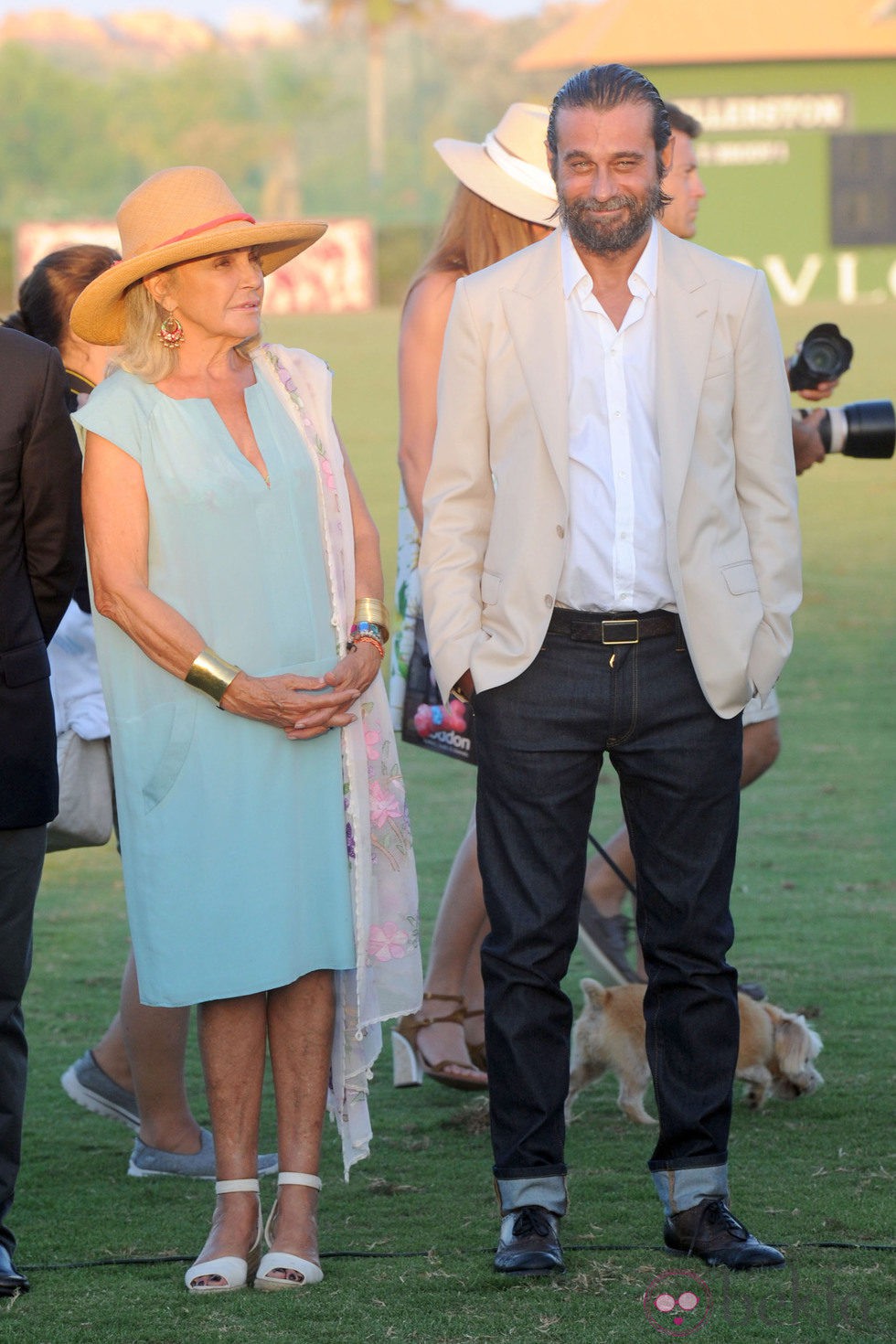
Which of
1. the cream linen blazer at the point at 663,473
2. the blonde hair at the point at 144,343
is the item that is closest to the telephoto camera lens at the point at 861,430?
the cream linen blazer at the point at 663,473

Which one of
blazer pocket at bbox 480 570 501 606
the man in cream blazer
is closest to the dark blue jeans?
the man in cream blazer

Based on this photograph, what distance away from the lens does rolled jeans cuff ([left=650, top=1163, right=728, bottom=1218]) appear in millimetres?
3320

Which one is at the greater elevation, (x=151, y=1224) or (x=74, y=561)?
(x=74, y=561)

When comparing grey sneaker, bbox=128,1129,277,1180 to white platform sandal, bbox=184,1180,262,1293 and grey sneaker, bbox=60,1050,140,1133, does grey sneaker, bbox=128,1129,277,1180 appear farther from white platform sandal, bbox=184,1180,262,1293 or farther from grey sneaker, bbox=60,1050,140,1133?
white platform sandal, bbox=184,1180,262,1293

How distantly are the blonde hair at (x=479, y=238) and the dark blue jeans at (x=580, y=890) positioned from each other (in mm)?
1307

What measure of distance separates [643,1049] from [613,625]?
4.75ft

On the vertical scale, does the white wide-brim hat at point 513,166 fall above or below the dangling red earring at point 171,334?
above

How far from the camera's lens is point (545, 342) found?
3.24 metres

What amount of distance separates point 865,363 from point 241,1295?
809 inches

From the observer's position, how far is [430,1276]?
329 centimetres

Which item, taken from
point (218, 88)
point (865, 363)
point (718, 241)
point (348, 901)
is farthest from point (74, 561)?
point (218, 88)

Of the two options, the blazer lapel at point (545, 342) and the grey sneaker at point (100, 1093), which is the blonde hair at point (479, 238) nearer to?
the blazer lapel at point (545, 342)

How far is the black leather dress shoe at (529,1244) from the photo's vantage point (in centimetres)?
325

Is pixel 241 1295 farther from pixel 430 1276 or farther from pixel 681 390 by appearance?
pixel 681 390
